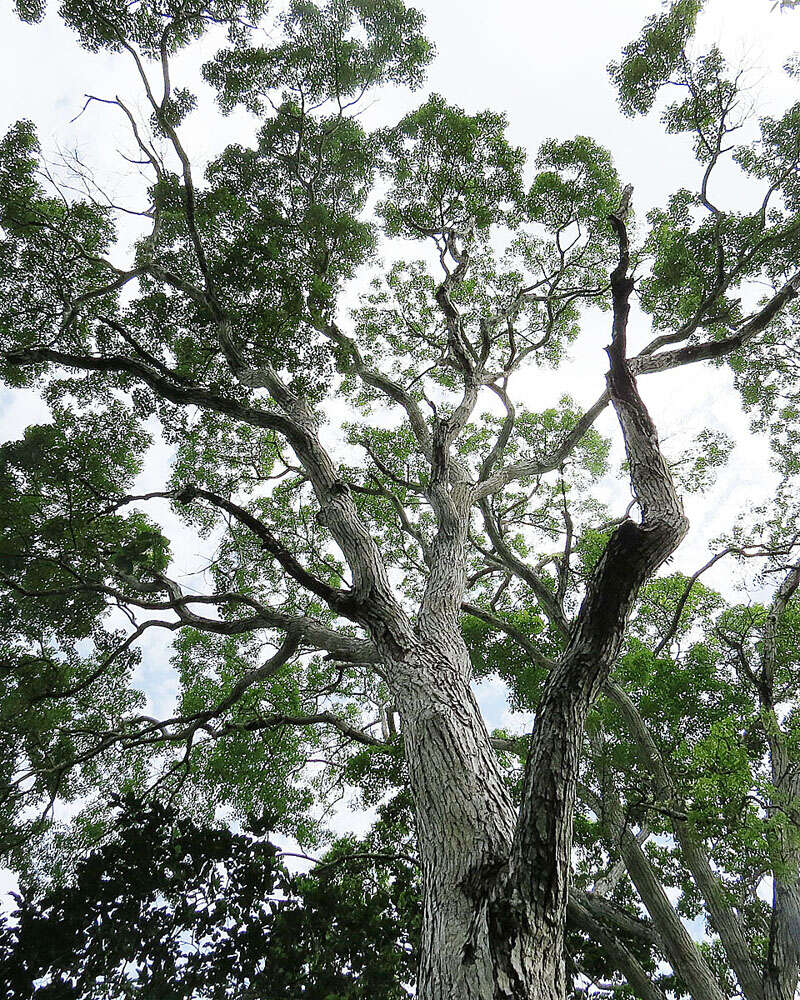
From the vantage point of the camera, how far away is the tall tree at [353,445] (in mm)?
4387

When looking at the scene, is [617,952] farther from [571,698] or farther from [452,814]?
[571,698]

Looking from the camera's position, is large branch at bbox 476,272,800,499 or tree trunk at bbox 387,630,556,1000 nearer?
tree trunk at bbox 387,630,556,1000

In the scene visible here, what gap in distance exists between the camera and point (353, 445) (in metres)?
10.1

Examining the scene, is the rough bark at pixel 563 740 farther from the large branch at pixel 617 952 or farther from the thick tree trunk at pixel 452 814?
the large branch at pixel 617 952

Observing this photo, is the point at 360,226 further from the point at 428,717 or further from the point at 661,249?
the point at 428,717

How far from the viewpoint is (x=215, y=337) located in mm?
7363

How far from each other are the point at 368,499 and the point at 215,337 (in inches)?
130

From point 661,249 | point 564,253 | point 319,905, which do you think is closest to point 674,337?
point 661,249

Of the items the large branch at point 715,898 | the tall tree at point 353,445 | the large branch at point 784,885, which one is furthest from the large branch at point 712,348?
the large branch at point 715,898

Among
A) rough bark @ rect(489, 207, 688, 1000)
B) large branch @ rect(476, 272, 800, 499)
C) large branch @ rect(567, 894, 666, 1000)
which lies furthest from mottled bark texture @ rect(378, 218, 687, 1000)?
large branch @ rect(567, 894, 666, 1000)

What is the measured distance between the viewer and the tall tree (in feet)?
14.4

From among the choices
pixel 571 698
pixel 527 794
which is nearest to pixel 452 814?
pixel 527 794

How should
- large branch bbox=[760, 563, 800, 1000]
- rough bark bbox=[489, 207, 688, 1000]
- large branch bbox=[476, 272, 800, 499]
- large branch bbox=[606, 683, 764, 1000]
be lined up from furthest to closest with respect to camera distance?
1. large branch bbox=[606, 683, 764, 1000]
2. large branch bbox=[760, 563, 800, 1000]
3. large branch bbox=[476, 272, 800, 499]
4. rough bark bbox=[489, 207, 688, 1000]

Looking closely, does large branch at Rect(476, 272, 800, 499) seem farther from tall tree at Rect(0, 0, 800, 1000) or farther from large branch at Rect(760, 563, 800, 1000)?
large branch at Rect(760, 563, 800, 1000)
